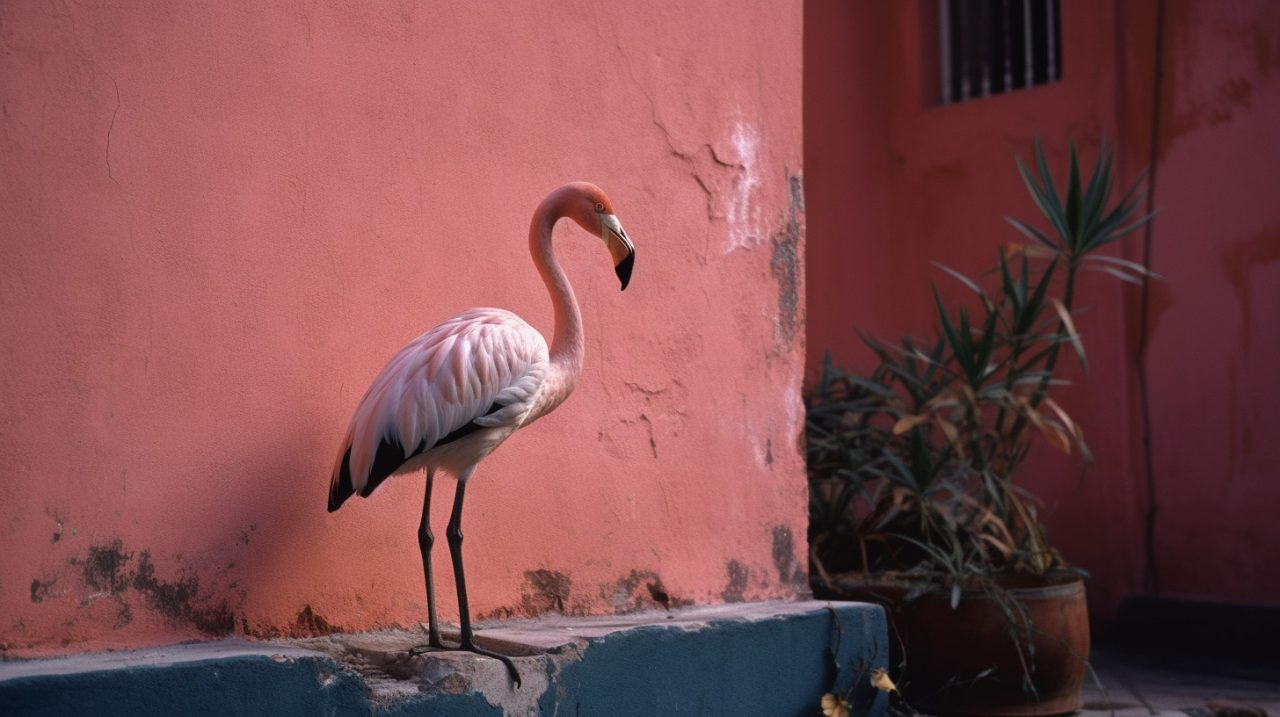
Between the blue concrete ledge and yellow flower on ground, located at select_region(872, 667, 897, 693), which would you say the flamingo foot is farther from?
yellow flower on ground, located at select_region(872, 667, 897, 693)

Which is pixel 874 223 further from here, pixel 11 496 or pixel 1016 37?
pixel 11 496

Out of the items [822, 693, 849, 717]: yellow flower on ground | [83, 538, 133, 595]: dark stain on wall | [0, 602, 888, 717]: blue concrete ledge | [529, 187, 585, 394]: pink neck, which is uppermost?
[529, 187, 585, 394]: pink neck

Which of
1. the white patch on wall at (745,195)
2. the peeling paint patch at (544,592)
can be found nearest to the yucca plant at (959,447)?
the white patch on wall at (745,195)

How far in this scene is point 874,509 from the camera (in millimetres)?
4902

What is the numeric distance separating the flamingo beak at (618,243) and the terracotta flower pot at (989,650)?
201 centimetres

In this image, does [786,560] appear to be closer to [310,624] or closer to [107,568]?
[310,624]

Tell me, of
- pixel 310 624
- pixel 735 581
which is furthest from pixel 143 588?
→ pixel 735 581

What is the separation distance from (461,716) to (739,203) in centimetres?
189

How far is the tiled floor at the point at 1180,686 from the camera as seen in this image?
4777 millimetres

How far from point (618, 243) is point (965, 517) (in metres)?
2.37

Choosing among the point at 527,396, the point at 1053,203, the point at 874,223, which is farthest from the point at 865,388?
the point at 527,396

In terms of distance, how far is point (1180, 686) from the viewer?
210 inches

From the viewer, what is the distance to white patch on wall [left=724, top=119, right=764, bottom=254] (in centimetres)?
400

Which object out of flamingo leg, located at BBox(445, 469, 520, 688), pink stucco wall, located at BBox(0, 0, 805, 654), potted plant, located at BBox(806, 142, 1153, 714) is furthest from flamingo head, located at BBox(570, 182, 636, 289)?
potted plant, located at BBox(806, 142, 1153, 714)
